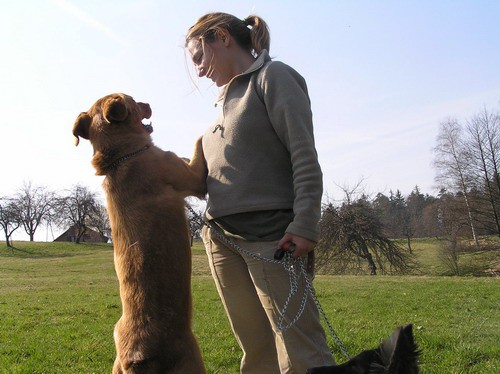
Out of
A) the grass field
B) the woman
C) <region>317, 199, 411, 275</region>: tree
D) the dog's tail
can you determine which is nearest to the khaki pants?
the woman

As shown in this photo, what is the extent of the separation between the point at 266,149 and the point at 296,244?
2.43 ft

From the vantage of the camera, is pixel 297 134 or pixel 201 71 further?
pixel 201 71

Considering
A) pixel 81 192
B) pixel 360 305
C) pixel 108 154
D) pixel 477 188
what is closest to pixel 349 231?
pixel 477 188

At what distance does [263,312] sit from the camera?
11.6ft

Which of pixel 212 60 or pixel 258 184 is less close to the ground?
pixel 212 60

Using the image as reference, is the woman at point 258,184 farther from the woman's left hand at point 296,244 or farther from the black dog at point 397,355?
the black dog at point 397,355

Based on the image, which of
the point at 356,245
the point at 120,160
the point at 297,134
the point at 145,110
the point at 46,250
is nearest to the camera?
the point at 297,134

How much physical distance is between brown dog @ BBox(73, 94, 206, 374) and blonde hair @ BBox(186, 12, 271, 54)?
3.06ft

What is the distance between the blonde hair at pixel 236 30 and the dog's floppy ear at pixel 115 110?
0.85 meters

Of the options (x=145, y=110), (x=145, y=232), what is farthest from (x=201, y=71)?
(x=145, y=232)

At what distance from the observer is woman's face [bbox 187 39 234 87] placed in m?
3.70

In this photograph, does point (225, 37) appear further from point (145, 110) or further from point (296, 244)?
point (296, 244)

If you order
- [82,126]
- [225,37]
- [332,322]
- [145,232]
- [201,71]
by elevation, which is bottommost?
[332,322]

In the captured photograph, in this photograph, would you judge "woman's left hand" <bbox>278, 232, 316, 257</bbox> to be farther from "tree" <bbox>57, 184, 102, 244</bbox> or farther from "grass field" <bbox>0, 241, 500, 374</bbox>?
"tree" <bbox>57, 184, 102, 244</bbox>
